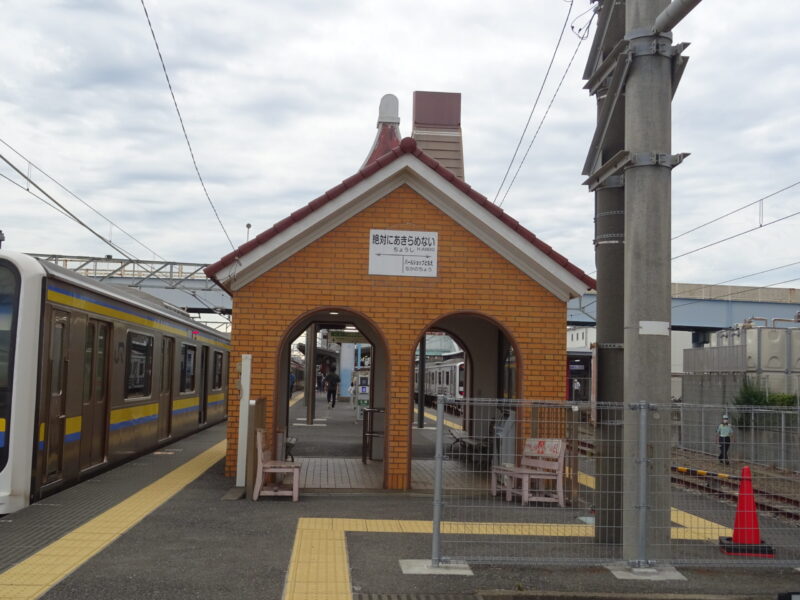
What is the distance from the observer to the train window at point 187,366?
59.4 ft

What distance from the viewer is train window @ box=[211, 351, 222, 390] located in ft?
76.0

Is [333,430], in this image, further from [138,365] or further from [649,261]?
[649,261]

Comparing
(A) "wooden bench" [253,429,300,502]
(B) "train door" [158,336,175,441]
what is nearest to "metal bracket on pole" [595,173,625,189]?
(A) "wooden bench" [253,429,300,502]

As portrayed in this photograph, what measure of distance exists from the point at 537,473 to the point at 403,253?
11.6 ft

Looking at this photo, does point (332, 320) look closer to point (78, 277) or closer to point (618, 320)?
point (78, 277)

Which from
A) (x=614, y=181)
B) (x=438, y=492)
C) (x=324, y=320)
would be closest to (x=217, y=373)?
(x=324, y=320)

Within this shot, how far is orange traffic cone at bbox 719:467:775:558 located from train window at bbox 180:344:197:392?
40.7ft

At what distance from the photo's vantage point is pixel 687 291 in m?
46.8

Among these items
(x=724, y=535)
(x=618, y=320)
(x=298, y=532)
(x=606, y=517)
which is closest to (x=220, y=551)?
(x=298, y=532)

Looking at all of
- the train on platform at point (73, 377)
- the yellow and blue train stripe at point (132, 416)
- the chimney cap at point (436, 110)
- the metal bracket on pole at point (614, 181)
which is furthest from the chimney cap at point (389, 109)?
the metal bracket on pole at point (614, 181)

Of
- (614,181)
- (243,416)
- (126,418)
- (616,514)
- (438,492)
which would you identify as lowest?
(616,514)

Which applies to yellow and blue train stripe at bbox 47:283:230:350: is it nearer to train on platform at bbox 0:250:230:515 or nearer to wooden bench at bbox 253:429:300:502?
train on platform at bbox 0:250:230:515

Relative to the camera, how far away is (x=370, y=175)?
37.4 ft

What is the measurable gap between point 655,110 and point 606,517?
12.1 ft
